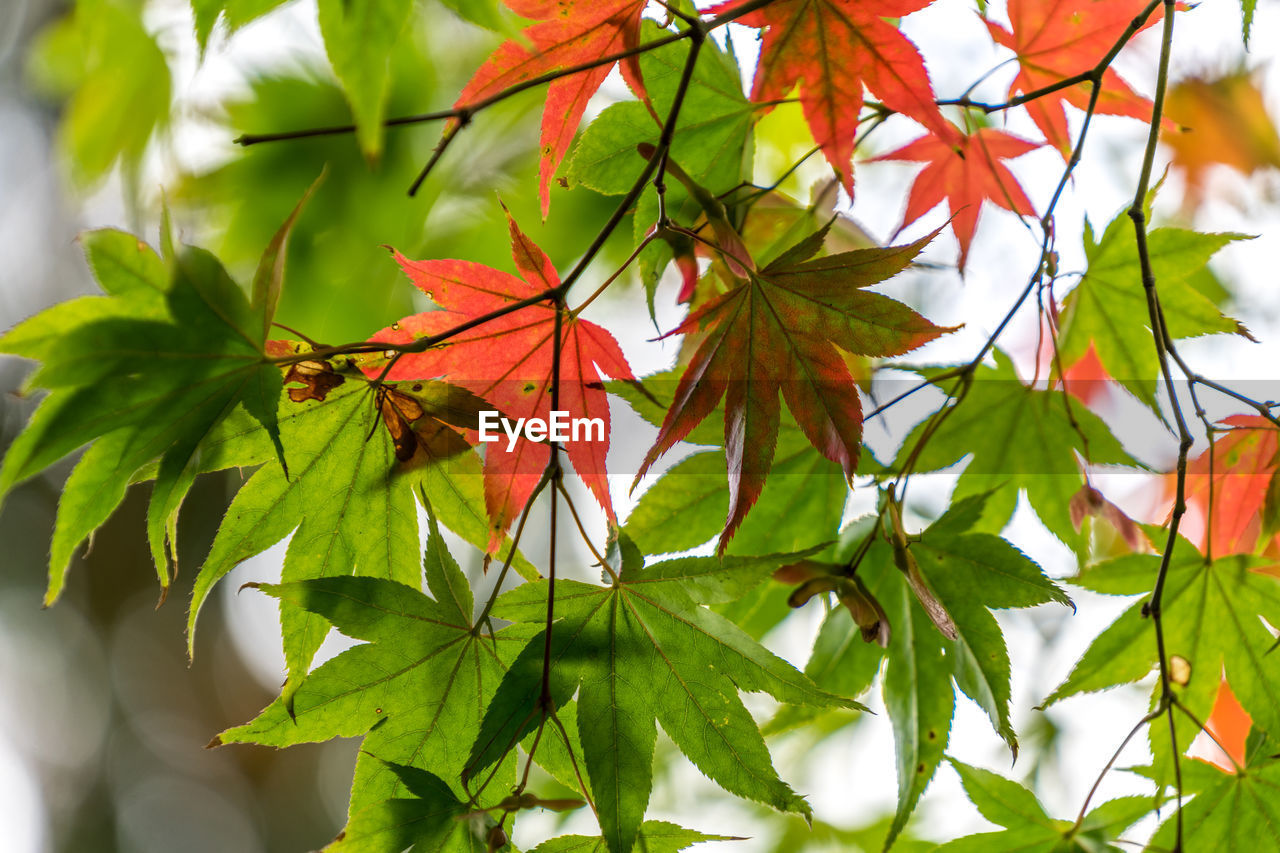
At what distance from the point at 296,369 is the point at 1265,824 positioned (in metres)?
0.74

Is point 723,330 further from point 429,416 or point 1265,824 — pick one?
point 1265,824

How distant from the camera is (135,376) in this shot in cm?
40

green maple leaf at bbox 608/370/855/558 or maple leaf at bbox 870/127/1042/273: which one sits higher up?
maple leaf at bbox 870/127/1042/273

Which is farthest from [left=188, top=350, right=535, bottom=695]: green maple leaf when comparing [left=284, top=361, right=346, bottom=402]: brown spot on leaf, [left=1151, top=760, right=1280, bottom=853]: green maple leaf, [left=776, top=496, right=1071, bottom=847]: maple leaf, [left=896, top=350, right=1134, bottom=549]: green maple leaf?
[left=1151, top=760, right=1280, bottom=853]: green maple leaf

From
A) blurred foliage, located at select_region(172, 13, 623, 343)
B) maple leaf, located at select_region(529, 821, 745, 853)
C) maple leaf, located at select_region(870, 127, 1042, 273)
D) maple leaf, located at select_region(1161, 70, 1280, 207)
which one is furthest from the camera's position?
maple leaf, located at select_region(1161, 70, 1280, 207)

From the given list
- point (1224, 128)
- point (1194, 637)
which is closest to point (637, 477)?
point (1194, 637)

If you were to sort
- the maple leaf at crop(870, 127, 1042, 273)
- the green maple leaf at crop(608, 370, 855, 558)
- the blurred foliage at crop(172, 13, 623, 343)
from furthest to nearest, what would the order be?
the blurred foliage at crop(172, 13, 623, 343) → the maple leaf at crop(870, 127, 1042, 273) → the green maple leaf at crop(608, 370, 855, 558)

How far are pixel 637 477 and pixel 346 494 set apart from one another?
191 millimetres

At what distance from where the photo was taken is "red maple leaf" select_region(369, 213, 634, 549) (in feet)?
1.69

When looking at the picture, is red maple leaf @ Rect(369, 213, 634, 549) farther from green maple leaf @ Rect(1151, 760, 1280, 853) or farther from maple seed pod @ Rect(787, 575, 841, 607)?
green maple leaf @ Rect(1151, 760, 1280, 853)

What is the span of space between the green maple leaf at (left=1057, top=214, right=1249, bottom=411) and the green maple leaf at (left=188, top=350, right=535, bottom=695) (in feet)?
1.82

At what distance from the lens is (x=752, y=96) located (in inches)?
21.4

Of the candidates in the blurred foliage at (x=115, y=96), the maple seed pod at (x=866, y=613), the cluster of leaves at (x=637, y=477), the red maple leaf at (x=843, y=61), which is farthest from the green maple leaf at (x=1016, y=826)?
the blurred foliage at (x=115, y=96)

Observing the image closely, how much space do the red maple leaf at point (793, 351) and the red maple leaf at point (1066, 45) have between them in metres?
0.35
